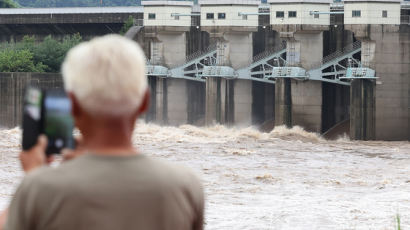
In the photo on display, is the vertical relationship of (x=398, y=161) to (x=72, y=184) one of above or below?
below

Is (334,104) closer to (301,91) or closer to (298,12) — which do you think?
(301,91)

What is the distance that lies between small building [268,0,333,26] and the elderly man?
5178cm

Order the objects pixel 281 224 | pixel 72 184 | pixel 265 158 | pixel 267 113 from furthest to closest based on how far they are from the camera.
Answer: pixel 267 113
pixel 265 158
pixel 281 224
pixel 72 184

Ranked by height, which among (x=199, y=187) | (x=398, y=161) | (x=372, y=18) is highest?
(x=372, y=18)

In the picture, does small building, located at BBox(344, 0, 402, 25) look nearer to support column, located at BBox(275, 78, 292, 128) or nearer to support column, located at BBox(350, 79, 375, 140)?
support column, located at BBox(350, 79, 375, 140)

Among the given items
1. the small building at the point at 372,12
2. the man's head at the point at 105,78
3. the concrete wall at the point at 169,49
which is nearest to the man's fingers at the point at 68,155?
the man's head at the point at 105,78

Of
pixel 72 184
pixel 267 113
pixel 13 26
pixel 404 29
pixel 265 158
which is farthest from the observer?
pixel 13 26

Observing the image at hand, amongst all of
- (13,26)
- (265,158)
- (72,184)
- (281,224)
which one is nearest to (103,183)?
(72,184)

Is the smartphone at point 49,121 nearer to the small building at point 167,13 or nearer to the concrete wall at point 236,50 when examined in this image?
the concrete wall at point 236,50

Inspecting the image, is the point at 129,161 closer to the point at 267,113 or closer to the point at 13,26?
the point at 267,113

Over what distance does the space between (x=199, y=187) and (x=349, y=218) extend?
65.5 ft

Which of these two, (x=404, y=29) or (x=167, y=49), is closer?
(x=404, y=29)

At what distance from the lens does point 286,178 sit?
3222 centimetres

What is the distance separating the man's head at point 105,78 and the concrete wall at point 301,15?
51799 mm
